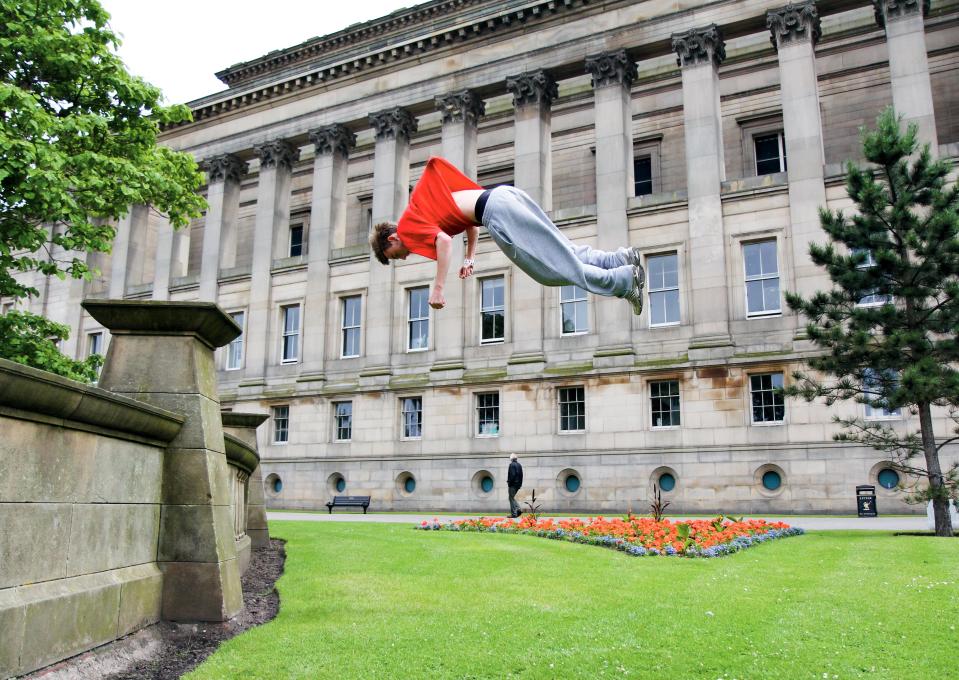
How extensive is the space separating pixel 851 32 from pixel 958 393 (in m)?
23.9

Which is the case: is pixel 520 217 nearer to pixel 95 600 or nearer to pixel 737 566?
pixel 95 600

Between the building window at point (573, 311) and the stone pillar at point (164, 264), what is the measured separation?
2536cm

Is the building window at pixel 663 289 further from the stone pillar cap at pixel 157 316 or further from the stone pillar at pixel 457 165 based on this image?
the stone pillar cap at pixel 157 316

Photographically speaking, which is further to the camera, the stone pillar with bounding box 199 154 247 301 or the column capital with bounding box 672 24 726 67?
the stone pillar with bounding box 199 154 247 301

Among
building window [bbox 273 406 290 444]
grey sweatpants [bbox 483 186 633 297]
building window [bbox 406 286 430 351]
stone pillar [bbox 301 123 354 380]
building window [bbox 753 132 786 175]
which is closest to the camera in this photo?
grey sweatpants [bbox 483 186 633 297]

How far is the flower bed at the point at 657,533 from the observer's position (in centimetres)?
1458

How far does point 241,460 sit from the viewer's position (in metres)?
10.8

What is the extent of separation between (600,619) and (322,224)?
1478 inches

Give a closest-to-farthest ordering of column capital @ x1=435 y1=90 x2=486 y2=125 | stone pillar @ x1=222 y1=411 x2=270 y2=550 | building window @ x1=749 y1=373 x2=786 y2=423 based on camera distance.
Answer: stone pillar @ x1=222 y1=411 x2=270 y2=550
building window @ x1=749 y1=373 x2=786 y2=423
column capital @ x1=435 y1=90 x2=486 y2=125

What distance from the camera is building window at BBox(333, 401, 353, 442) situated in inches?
1581

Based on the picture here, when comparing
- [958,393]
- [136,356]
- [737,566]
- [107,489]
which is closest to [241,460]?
[136,356]

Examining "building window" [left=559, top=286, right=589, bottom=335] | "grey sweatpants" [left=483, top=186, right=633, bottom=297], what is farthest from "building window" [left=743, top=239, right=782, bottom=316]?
"grey sweatpants" [left=483, top=186, right=633, bottom=297]

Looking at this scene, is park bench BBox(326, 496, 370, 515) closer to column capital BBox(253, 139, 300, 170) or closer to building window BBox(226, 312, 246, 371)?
building window BBox(226, 312, 246, 371)

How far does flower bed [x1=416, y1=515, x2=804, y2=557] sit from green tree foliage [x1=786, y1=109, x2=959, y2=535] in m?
4.22
